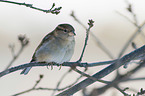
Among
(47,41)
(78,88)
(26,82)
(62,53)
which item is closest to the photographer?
(78,88)

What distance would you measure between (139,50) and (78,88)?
0.78 m

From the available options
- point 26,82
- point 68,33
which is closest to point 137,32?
point 68,33

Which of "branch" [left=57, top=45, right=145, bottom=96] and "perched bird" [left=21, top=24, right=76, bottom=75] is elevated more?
"perched bird" [left=21, top=24, right=76, bottom=75]

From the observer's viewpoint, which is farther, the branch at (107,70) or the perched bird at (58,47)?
the perched bird at (58,47)

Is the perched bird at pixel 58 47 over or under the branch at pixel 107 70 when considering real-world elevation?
over

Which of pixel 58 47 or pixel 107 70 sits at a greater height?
pixel 58 47

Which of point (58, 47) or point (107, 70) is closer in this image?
point (107, 70)

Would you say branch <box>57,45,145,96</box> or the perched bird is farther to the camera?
the perched bird

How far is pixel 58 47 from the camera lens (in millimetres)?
4758

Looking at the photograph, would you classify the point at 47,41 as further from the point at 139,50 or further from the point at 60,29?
the point at 139,50

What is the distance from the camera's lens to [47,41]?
197 inches

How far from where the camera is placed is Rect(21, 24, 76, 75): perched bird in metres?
4.65

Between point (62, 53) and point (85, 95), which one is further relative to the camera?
point (62, 53)

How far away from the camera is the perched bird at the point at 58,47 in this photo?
4652mm
